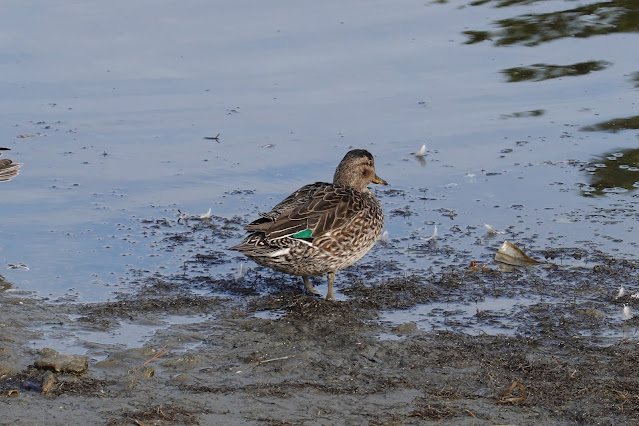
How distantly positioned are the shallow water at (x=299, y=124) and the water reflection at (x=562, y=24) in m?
0.05

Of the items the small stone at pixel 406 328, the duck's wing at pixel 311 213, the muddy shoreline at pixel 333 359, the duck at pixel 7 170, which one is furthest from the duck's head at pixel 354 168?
the duck at pixel 7 170

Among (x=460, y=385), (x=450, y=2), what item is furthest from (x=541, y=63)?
(x=460, y=385)

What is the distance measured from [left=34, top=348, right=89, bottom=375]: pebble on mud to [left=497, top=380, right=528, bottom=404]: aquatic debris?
225cm

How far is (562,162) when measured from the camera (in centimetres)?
1002

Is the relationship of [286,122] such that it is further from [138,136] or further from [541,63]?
[541,63]

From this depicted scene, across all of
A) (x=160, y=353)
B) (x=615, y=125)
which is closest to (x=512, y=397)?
(x=160, y=353)

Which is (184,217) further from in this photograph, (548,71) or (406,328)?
(548,71)

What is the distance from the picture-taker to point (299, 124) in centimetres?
1080

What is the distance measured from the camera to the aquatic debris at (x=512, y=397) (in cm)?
543

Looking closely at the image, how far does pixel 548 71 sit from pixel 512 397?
7.50m

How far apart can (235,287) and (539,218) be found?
2.85 m

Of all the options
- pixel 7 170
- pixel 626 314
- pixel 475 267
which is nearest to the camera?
pixel 626 314

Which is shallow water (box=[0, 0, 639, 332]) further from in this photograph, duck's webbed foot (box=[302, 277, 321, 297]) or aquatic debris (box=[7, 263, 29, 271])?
duck's webbed foot (box=[302, 277, 321, 297])

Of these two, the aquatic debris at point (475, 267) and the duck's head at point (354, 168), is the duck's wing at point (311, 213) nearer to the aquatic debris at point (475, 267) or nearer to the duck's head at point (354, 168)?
the duck's head at point (354, 168)
